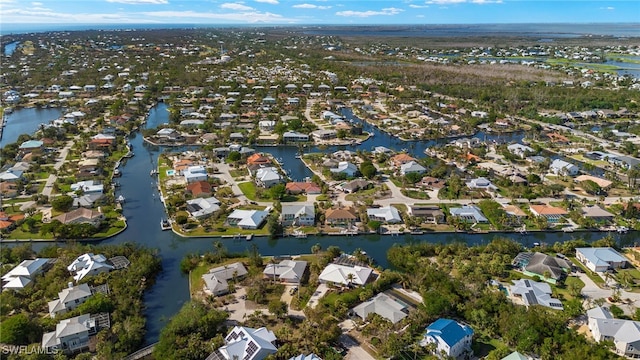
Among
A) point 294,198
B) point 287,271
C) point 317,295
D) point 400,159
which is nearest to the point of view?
point 317,295

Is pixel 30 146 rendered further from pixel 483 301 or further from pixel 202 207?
pixel 483 301

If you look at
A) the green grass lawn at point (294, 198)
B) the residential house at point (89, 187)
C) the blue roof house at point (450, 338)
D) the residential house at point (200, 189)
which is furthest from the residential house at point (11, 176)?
the blue roof house at point (450, 338)

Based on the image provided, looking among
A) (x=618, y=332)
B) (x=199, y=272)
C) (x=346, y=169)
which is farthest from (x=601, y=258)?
(x=199, y=272)

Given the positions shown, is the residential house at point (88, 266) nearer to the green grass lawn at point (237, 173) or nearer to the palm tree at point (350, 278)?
the palm tree at point (350, 278)

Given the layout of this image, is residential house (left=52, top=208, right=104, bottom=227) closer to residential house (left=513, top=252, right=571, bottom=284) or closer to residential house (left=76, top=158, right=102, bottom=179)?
residential house (left=76, top=158, right=102, bottom=179)

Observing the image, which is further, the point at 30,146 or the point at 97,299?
the point at 30,146

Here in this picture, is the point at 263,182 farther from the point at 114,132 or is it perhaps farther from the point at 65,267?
the point at 114,132

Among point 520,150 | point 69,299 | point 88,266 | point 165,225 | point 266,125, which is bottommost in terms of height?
point 165,225

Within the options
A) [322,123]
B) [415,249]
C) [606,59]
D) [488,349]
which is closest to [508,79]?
[322,123]
